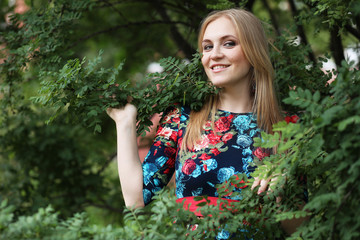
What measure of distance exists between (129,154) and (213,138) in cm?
40

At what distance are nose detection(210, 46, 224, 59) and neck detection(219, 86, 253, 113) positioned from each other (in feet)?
0.64

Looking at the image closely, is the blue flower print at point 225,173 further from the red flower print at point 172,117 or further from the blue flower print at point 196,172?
the red flower print at point 172,117

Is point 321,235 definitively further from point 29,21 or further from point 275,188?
point 29,21

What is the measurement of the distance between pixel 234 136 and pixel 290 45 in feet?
3.22

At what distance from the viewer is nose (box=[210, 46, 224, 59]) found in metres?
2.18

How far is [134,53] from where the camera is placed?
4.58 m

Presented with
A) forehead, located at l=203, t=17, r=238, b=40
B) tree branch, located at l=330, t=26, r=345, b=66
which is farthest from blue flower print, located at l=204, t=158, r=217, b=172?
tree branch, located at l=330, t=26, r=345, b=66

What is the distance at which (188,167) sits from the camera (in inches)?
83.7

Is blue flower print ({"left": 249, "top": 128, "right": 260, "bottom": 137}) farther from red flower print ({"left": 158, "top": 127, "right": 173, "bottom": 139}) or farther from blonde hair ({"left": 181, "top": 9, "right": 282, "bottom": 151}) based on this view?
red flower print ({"left": 158, "top": 127, "right": 173, "bottom": 139})

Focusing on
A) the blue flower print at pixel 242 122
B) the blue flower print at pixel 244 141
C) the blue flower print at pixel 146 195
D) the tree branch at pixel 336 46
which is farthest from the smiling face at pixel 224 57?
the tree branch at pixel 336 46

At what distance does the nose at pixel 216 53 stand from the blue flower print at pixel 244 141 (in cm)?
38

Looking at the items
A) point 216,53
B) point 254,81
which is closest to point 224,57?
point 216,53

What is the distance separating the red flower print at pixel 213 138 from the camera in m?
2.19

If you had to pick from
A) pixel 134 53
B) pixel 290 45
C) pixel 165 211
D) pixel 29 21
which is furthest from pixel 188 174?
pixel 134 53
